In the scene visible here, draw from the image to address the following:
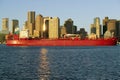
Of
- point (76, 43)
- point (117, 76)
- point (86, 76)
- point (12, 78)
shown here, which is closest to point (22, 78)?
point (12, 78)

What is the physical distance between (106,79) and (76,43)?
494 ft

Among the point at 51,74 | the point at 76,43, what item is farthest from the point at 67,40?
the point at 51,74

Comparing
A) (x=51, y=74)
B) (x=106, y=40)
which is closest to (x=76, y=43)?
(x=106, y=40)

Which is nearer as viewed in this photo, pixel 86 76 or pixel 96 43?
pixel 86 76

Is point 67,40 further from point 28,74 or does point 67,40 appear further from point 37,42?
point 28,74

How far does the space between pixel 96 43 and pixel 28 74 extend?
149 m

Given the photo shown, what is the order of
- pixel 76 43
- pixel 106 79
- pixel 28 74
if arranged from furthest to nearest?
pixel 76 43 → pixel 28 74 → pixel 106 79

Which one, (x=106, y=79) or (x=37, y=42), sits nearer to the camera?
(x=106, y=79)

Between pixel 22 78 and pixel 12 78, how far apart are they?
1.36m

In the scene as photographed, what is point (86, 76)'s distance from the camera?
45156 millimetres

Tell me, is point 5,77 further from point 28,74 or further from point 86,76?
point 86,76

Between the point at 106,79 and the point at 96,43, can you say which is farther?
the point at 96,43

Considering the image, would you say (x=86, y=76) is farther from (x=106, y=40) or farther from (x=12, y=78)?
(x=106, y=40)

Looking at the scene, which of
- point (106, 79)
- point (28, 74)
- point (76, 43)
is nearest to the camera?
point (106, 79)
